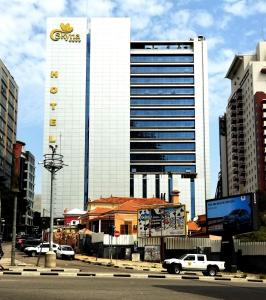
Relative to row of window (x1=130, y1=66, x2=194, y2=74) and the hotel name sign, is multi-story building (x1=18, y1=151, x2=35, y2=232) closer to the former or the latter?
the hotel name sign

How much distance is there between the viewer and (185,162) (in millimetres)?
143500

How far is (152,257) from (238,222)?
33.4 feet

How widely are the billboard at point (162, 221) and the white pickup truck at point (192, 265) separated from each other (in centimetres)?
1400

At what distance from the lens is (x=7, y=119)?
13975cm

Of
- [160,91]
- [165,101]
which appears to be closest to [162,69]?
[160,91]

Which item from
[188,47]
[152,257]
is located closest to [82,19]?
[188,47]

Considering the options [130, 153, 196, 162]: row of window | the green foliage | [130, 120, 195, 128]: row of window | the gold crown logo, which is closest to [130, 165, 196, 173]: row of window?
[130, 153, 196, 162]: row of window

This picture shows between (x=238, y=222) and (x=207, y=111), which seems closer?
(x=238, y=222)

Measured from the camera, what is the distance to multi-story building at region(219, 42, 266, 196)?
146m

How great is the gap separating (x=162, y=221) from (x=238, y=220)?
1010cm

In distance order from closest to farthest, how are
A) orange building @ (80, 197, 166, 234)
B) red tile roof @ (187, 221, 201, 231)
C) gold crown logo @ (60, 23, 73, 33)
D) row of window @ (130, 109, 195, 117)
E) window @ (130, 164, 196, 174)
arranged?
orange building @ (80, 197, 166, 234) < red tile roof @ (187, 221, 201, 231) < window @ (130, 164, 196, 174) < row of window @ (130, 109, 195, 117) < gold crown logo @ (60, 23, 73, 33)

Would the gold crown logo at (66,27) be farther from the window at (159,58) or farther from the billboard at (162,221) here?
the billboard at (162,221)

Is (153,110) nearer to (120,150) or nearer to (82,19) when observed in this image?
(120,150)

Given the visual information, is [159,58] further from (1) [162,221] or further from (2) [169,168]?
(1) [162,221]
